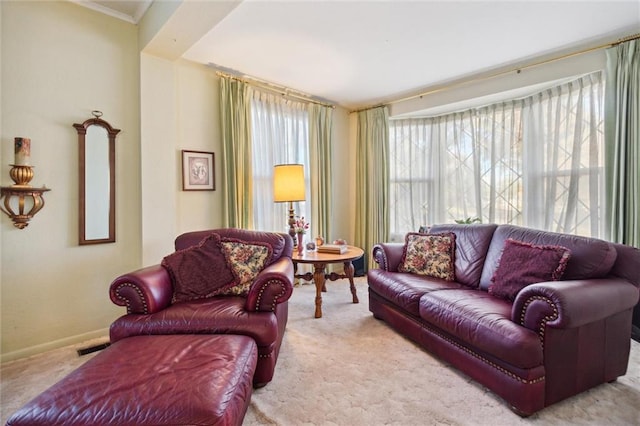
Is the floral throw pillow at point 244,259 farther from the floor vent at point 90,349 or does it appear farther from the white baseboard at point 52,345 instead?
the white baseboard at point 52,345

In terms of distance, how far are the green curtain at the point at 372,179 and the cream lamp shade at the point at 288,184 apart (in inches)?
56.9

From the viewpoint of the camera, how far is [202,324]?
5.38 feet

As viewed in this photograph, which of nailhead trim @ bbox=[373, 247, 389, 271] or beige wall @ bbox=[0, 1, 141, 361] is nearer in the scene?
beige wall @ bbox=[0, 1, 141, 361]

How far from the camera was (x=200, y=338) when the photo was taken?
1.46m

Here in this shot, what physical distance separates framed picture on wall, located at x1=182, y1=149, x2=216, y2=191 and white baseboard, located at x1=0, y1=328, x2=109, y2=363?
4.49 feet

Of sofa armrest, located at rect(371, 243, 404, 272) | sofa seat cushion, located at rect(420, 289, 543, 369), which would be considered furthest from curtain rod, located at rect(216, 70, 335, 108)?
sofa seat cushion, located at rect(420, 289, 543, 369)

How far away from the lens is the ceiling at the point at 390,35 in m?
2.08

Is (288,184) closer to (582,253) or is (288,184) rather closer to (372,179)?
(372,179)

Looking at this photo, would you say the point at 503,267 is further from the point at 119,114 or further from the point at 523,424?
the point at 119,114

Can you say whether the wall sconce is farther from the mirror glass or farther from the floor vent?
the floor vent

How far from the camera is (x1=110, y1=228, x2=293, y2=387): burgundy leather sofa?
1629 millimetres

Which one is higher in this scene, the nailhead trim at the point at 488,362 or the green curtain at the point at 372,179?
the green curtain at the point at 372,179

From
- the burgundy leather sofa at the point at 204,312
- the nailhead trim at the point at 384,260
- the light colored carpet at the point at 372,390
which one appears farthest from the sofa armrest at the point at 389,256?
the burgundy leather sofa at the point at 204,312

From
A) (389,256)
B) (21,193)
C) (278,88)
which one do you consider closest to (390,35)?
(278,88)
